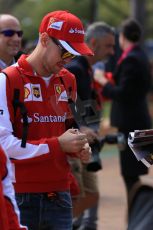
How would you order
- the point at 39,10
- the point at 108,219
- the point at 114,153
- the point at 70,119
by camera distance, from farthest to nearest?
1. the point at 39,10
2. the point at 114,153
3. the point at 108,219
4. the point at 70,119

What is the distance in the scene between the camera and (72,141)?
372 cm

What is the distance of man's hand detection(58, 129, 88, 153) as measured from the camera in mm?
3709

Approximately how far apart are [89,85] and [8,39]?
3.40 ft

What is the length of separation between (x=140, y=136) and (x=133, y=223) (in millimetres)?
1514

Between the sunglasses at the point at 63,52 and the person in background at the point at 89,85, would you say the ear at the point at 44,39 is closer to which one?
the sunglasses at the point at 63,52

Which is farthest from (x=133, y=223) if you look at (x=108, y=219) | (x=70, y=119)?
(x=108, y=219)

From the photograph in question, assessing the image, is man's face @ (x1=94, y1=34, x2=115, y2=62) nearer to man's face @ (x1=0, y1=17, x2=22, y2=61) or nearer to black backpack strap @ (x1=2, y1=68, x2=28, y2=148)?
man's face @ (x1=0, y1=17, x2=22, y2=61)

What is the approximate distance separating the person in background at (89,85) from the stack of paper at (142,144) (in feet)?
4.01

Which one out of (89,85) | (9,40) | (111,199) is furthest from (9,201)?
(111,199)

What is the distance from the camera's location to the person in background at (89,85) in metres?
5.56

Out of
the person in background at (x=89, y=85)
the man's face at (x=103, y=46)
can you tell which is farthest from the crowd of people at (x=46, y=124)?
the man's face at (x=103, y=46)

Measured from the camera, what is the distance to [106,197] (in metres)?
8.58

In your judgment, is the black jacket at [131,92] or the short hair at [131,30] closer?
the black jacket at [131,92]

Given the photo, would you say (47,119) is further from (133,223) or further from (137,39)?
(137,39)
